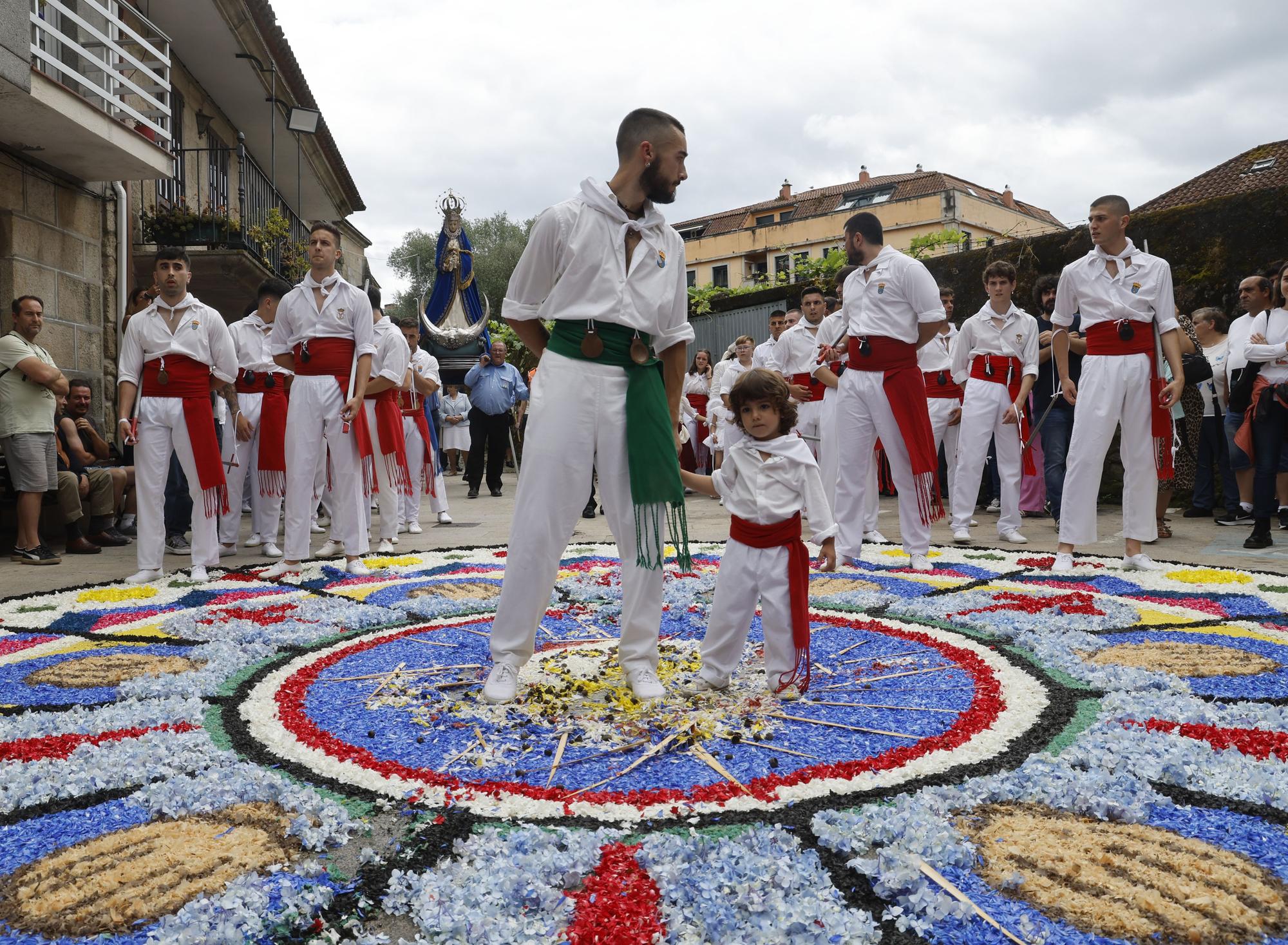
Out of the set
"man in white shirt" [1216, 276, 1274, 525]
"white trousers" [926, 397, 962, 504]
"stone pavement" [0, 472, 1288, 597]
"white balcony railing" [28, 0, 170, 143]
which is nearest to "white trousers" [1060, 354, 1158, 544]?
"stone pavement" [0, 472, 1288, 597]

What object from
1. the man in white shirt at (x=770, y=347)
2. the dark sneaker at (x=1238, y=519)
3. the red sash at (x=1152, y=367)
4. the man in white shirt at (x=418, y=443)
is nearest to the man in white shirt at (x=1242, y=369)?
the dark sneaker at (x=1238, y=519)

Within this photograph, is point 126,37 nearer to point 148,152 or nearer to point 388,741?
point 148,152

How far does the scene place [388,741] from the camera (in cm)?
290

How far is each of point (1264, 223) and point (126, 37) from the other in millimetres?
13189

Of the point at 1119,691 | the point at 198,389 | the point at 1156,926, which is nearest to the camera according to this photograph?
the point at 1156,926

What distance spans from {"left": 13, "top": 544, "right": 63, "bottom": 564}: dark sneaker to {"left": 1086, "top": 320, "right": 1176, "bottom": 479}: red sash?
25.3ft

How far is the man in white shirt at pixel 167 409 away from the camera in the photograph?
6.18 metres

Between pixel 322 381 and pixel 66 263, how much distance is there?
630 centimetres

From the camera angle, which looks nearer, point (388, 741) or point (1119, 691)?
point (388, 741)

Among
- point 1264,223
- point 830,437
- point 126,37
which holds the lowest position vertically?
point 830,437

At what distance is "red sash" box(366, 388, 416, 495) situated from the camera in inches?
285

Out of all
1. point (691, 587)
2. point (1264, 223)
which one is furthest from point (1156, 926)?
point (1264, 223)

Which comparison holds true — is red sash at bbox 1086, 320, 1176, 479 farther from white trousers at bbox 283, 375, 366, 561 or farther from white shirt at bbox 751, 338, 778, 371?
white trousers at bbox 283, 375, 366, 561

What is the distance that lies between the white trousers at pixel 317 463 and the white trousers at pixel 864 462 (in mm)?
3217
